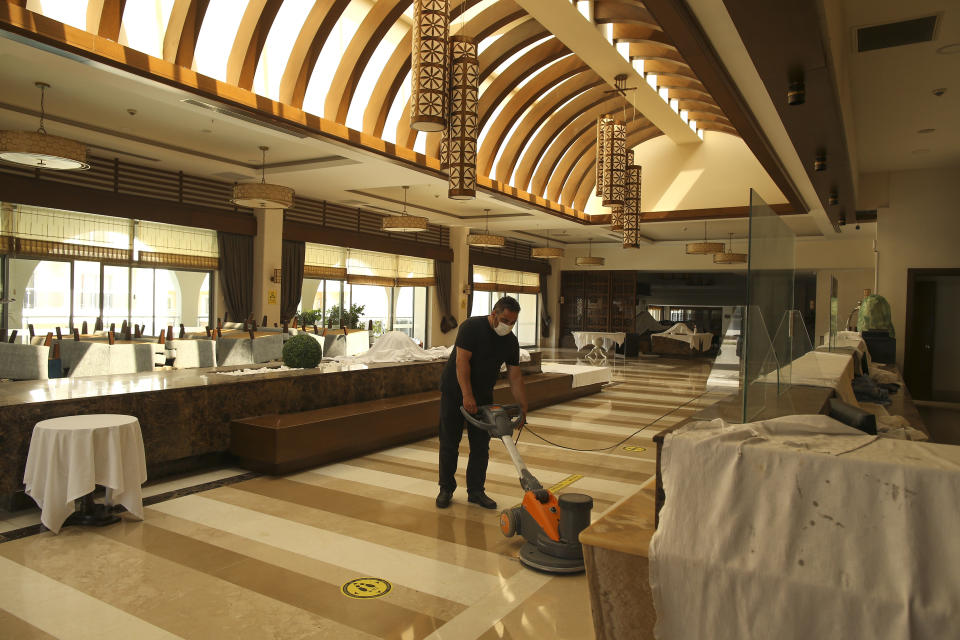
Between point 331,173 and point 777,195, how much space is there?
30.6 ft

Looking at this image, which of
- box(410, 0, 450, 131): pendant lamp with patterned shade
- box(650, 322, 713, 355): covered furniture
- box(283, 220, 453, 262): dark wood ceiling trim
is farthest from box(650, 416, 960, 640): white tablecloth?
box(650, 322, 713, 355): covered furniture

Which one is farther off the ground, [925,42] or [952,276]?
[925,42]

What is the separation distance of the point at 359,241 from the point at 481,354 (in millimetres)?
10257

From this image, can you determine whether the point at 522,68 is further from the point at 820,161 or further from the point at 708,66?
the point at 708,66

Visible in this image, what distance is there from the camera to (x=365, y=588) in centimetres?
300

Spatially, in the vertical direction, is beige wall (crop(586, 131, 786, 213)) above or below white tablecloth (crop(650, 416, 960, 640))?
above

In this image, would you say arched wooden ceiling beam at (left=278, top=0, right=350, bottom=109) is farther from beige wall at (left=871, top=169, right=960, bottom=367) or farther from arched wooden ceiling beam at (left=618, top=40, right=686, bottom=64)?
beige wall at (left=871, top=169, right=960, bottom=367)

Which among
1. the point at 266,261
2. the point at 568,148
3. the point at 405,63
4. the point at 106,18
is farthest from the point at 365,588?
the point at 568,148

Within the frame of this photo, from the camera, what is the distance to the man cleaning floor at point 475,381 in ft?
13.8

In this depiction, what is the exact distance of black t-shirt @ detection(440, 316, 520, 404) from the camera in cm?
420

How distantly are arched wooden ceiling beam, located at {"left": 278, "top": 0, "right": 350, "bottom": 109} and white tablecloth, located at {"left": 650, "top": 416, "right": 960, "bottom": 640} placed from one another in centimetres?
662

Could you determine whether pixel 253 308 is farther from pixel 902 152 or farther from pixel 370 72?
pixel 902 152

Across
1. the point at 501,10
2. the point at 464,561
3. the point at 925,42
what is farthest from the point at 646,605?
the point at 501,10

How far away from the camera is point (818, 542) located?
1.61 meters
